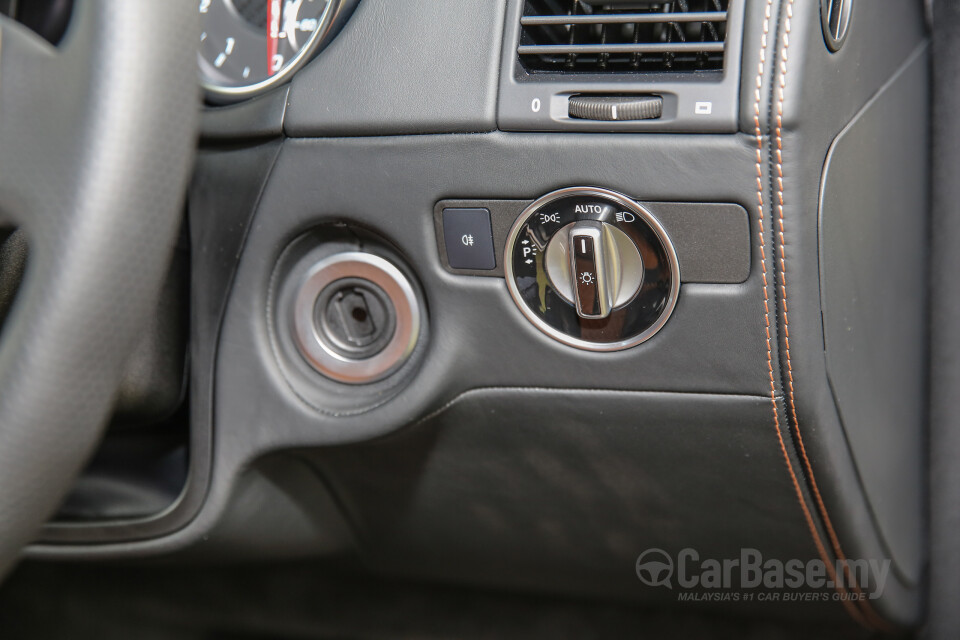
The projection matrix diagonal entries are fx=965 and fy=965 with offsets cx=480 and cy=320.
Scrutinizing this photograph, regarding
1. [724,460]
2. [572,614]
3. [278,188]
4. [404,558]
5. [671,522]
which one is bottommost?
[572,614]

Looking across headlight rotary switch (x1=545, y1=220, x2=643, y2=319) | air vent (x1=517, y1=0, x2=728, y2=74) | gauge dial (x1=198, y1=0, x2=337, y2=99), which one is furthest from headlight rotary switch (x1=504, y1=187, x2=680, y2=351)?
gauge dial (x1=198, y1=0, x2=337, y2=99)

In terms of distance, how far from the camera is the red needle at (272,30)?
86 cm

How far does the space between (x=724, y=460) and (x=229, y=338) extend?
0.46 metres

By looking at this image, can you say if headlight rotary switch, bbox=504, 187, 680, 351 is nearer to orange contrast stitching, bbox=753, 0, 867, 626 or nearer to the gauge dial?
orange contrast stitching, bbox=753, 0, 867, 626

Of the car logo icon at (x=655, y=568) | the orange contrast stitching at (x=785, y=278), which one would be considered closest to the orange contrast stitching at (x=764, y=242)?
the orange contrast stitching at (x=785, y=278)

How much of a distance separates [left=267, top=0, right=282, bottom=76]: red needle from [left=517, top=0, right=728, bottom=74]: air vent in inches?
9.0

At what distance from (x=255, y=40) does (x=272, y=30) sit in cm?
2

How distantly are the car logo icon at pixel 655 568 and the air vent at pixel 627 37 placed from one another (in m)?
0.52

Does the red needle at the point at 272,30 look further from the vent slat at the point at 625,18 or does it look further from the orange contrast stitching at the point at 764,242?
the orange contrast stitching at the point at 764,242

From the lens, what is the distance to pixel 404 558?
1.13 metres

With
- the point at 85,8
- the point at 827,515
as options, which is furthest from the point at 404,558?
the point at 85,8

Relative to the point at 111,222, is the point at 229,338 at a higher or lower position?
lower

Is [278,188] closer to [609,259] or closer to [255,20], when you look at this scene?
[255,20]

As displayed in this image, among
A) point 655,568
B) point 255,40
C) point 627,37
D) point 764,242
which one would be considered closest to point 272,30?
point 255,40
